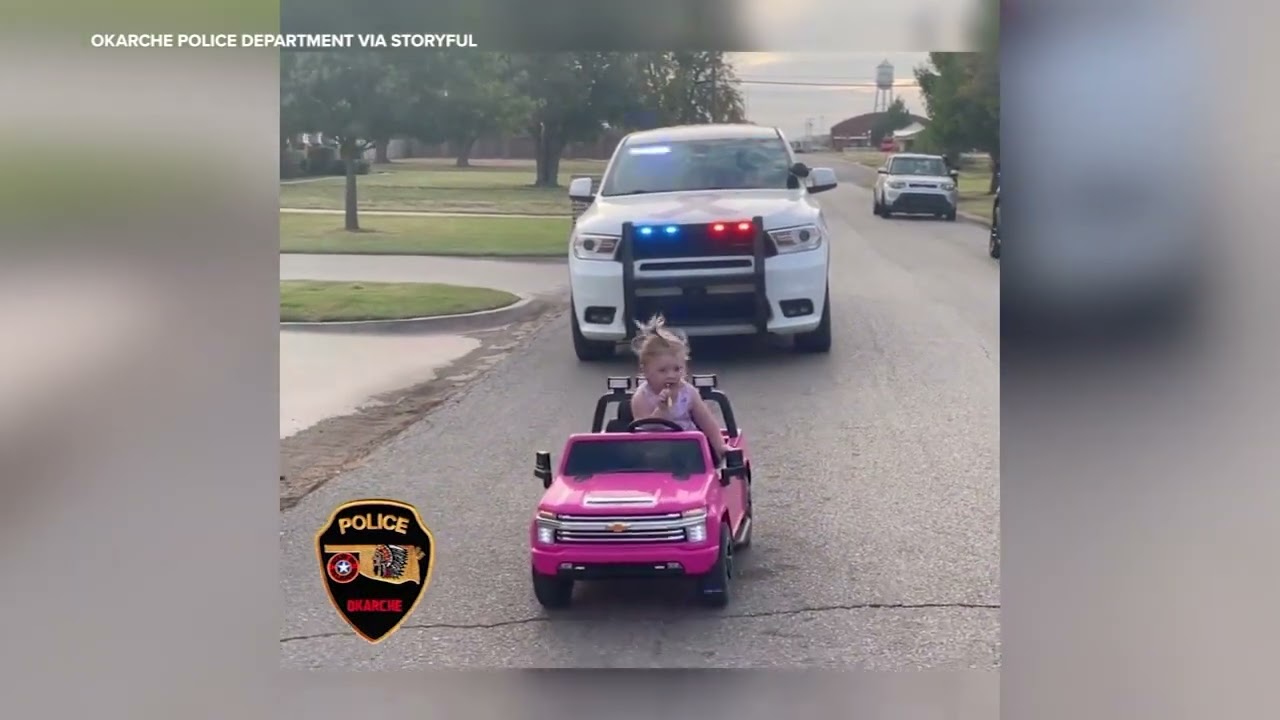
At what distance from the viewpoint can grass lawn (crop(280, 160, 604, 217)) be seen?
15.1 feet

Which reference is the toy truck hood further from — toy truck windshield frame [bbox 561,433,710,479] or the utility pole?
the utility pole

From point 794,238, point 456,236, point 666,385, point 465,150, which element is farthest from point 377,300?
point 794,238

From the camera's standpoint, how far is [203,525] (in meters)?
4.64

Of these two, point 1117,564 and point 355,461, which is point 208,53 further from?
point 1117,564

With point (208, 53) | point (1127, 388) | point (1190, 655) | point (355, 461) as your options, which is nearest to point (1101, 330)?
point (1127, 388)

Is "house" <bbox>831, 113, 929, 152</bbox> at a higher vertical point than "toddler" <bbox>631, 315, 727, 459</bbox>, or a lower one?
higher

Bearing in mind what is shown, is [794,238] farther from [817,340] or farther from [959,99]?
[959,99]

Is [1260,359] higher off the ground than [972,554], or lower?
higher

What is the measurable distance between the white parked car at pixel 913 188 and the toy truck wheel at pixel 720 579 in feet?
4.42

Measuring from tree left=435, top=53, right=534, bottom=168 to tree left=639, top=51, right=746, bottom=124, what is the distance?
1.61ft

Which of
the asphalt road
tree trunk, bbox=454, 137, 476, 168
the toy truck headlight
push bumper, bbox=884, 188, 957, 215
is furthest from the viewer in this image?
tree trunk, bbox=454, 137, 476, 168

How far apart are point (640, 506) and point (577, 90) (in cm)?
155

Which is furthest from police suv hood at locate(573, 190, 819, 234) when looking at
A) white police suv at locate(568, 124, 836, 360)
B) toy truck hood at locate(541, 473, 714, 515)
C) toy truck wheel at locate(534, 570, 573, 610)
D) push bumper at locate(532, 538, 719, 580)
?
toy truck wheel at locate(534, 570, 573, 610)

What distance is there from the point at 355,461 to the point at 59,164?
1669mm
